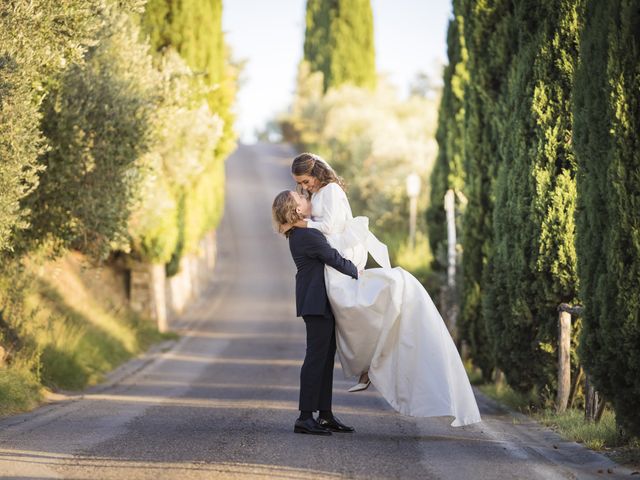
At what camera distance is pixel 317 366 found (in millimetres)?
9133

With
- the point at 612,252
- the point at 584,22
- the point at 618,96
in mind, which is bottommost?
the point at 612,252

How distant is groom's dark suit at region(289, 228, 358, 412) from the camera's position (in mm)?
9047

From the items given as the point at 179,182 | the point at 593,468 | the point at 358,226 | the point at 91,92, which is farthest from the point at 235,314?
the point at 593,468

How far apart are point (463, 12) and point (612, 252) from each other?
809 cm

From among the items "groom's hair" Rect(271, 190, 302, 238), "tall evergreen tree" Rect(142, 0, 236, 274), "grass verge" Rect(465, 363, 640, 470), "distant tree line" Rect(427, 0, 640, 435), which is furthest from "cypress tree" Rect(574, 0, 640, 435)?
"tall evergreen tree" Rect(142, 0, 236, 274)

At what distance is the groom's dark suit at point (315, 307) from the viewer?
9.05 m

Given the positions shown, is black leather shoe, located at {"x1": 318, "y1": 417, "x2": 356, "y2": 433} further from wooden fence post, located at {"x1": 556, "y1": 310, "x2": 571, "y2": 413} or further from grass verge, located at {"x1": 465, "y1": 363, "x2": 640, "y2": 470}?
wooden fence post, located at {"x1": 556, "y1": 310, "x2": 571, "y2": 413}

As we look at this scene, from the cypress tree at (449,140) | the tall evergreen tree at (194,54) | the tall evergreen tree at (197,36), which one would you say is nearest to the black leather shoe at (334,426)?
the cypress tree at (449,140)

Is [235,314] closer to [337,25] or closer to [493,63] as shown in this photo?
[493,63]

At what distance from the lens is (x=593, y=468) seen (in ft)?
25.4

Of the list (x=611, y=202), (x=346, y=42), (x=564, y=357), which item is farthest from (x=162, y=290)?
(x=346, y=42)

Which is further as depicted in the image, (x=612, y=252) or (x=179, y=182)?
(x=179, y=182)

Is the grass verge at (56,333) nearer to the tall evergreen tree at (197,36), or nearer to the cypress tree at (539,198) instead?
the tall evergreen tree at (197,36)

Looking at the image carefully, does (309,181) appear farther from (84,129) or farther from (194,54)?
(194,54)
